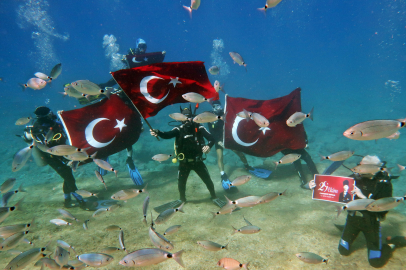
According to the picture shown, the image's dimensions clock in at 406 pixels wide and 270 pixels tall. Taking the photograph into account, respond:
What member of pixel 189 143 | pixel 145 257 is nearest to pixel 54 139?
pixel 189 143

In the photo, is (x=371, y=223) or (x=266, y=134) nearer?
(x=371, y=223)

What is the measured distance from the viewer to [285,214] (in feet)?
16.1

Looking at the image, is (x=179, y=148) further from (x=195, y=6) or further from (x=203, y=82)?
(x=195, y=6)

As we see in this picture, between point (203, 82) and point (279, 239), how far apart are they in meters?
4.22

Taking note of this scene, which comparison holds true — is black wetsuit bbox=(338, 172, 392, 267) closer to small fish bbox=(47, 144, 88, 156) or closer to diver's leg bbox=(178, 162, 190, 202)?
diver's leg bbox=(178, 162, 190, 202)

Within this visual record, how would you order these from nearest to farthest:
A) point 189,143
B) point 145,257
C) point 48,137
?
point 145,257, point 48,137, point 189,143

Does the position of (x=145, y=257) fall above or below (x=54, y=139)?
below

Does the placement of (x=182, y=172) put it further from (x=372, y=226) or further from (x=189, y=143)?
(x=372, y=226)

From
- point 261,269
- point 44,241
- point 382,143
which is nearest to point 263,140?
point 261,269

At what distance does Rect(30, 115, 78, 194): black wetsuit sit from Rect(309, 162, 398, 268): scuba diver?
25.4 feet

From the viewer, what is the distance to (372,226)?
338cm

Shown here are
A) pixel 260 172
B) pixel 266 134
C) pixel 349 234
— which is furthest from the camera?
pixel 260 172

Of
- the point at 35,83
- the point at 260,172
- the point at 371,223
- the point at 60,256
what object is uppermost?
the point at 35,83

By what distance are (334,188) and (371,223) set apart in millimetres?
819
